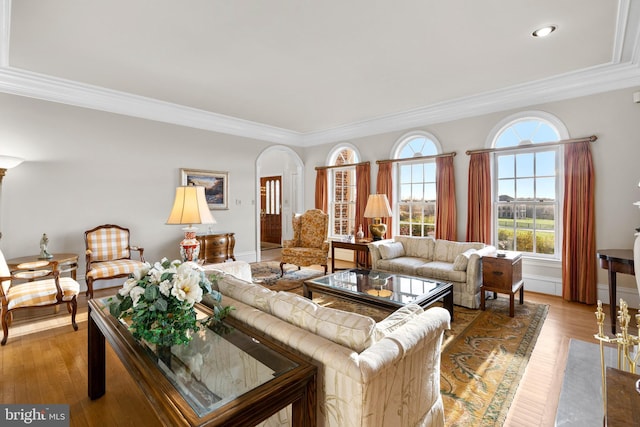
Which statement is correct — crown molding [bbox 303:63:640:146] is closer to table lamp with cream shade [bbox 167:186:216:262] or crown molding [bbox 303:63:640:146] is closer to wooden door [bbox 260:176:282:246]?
wooden door [bbox 260:176:282:246]

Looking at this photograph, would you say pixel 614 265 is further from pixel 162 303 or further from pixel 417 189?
pixel 162 303

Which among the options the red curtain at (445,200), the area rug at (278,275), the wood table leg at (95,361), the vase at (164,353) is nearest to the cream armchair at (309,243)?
the area rug at (278,275)

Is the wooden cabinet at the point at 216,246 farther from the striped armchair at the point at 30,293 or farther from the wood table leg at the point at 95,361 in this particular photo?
the wood table leg at the point at 95,361

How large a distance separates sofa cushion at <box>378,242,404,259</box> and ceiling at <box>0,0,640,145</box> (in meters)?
2.23

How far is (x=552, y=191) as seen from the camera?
4.29 m

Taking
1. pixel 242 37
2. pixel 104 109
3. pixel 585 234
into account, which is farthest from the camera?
pixel 104 109

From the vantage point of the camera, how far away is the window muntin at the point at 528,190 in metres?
4.28

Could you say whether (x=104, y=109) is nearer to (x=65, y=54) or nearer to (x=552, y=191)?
(x=65, y=54)

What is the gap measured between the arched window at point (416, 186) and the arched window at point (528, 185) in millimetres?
993

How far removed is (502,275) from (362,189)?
3.16m

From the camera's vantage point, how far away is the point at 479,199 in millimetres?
4668

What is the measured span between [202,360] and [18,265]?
11.1 ft

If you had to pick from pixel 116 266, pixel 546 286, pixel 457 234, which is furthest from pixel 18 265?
pixel 546 286

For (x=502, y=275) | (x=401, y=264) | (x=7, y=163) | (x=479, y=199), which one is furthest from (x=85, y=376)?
(x=479, y=199)
